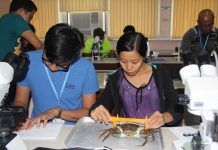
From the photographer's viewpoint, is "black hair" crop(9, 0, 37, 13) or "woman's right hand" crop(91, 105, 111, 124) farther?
"black hair" crop(9, 0, 37, 13)

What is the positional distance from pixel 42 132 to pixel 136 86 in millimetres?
647

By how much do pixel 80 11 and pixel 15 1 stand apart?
3.57 meters

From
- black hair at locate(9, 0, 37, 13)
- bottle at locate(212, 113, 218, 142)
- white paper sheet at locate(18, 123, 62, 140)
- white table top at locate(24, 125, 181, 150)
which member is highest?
black hair at locate(9, 0, 37, 13)

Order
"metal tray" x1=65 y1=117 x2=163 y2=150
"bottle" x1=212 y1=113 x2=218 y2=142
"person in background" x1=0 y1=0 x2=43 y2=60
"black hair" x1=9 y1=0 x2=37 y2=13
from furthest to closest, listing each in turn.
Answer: "black hair" x1=9 y1=0 x2=37 y2=13 → "person in background" x1=0 y1=0 x2=43 y2=60 → "metal tray" x1=65 y1=117 x2=163 y2=150 → "bottle" x1=212 y1=113 x2=218 y2=142

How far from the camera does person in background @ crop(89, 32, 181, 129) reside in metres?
1.56

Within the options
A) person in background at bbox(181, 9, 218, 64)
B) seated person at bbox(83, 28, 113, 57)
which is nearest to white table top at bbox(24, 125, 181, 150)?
person in background at bbox(181, 9, 218, 64)

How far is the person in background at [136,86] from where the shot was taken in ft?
5.13

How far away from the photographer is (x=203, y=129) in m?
0.94

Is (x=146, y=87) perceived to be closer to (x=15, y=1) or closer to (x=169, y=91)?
(x=169, y=91)

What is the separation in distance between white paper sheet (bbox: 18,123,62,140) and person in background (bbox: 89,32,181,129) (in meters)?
0.28

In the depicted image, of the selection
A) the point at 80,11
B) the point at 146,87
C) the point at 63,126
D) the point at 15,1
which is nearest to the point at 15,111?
the point at 63,126

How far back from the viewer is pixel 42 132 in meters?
1.32

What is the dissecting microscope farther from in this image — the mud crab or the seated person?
the seated person

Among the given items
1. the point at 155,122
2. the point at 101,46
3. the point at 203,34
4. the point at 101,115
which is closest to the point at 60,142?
the point at 101,115
